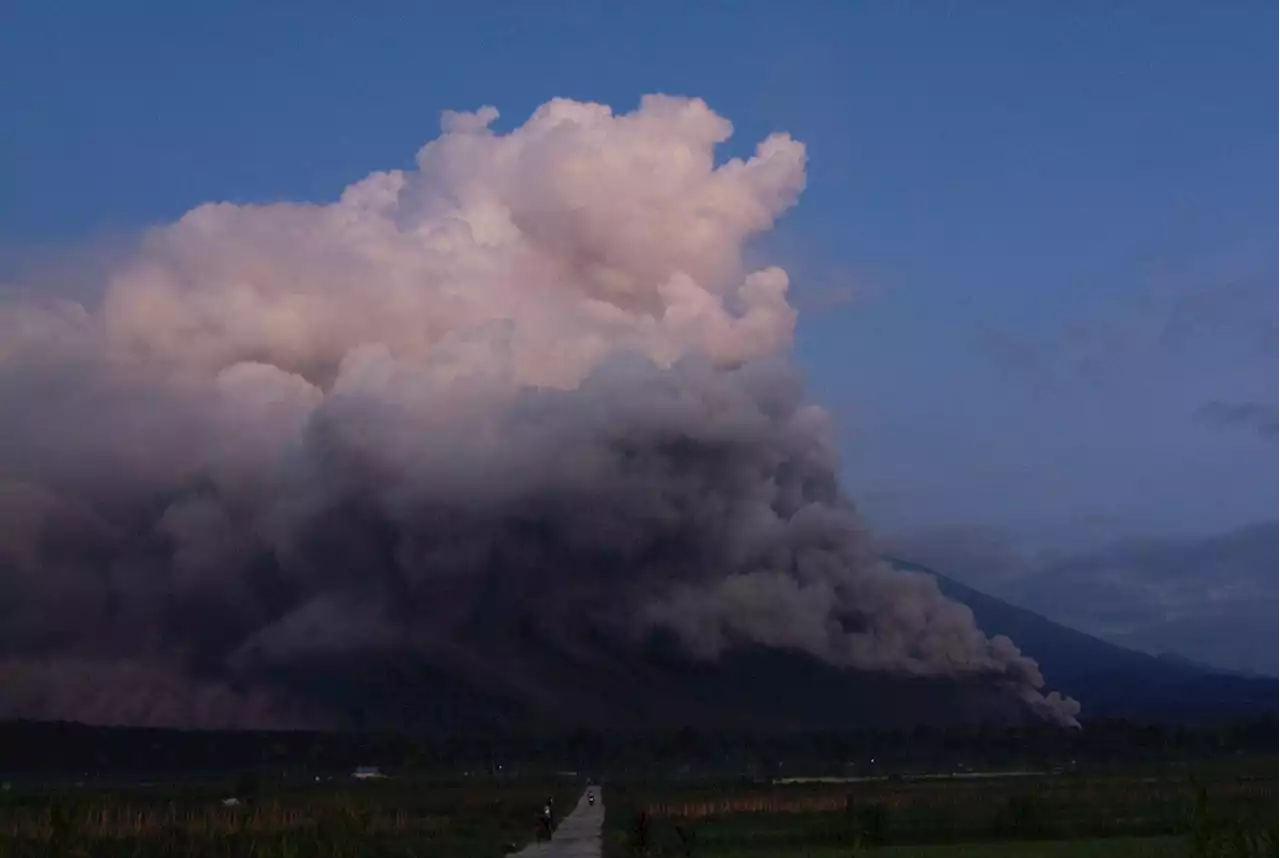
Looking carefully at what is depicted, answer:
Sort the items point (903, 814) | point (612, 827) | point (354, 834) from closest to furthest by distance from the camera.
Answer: point (354, 834) < point (612, 827) < point (903, 814)

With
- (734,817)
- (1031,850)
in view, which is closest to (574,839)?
(734,817)

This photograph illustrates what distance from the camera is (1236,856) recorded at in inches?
1436

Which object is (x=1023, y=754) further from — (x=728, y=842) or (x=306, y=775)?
(x=728, y=842)

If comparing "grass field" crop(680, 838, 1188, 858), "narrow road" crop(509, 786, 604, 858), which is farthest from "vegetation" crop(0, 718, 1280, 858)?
"narrow road" crop(509, 786, 604, 858)

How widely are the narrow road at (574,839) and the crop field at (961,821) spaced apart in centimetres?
112

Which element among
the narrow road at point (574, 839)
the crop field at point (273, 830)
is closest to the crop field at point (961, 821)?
the narrow road at point (574, 839)

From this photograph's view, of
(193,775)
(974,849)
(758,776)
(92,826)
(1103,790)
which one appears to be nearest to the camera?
(974,849)

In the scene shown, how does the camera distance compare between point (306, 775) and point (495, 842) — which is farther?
point (306, 775)

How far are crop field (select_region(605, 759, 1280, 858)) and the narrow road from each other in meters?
1.12

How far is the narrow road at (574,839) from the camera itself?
55.5 meters

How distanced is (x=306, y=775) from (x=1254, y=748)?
126 metres

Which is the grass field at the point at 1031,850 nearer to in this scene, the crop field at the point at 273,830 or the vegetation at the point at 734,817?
the vegetation at the point at 734,817

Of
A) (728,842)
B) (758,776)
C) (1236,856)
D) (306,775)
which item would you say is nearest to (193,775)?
(306,775)

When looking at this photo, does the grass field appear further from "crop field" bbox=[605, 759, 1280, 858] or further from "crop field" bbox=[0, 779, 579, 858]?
"crop field" bbox=[0, 779, 579, 858]
